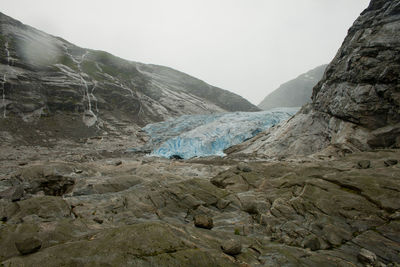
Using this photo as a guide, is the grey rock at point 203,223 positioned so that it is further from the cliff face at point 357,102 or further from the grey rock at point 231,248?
the cliff face at point 357,102

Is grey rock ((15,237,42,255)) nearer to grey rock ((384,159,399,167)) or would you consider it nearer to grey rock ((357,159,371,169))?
grey rock ((357,159,371,169))

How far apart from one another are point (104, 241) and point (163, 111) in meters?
70.8

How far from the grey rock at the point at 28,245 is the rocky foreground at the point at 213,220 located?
0.9 inches

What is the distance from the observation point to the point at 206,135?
4200 centimetres

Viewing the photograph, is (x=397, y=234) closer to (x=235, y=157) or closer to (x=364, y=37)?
(x=235, y=157)

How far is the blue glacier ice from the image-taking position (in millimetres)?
38188

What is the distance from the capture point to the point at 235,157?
3003cm

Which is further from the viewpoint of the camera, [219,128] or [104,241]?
[219,128]

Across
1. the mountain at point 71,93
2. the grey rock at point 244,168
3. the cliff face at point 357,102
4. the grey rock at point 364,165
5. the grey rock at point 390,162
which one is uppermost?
the cliff face at point 357,102

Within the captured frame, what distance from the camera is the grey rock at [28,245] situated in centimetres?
600

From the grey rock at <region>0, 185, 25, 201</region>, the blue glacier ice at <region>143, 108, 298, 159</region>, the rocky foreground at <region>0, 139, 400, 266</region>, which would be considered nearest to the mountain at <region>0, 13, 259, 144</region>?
the blue glacier ice at <region>143, 108, 298, 159</region>

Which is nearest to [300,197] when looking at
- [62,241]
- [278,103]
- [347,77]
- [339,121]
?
[62,241]

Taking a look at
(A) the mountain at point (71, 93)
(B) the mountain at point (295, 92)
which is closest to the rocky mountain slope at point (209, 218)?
(A) the mountain at point (71, 93)

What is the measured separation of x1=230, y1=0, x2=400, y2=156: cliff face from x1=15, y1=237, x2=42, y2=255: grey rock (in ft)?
90.0
